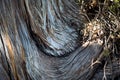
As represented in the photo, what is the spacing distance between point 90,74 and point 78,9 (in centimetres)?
58

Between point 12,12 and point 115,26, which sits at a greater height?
point 12,12

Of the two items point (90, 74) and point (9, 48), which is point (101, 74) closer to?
point (90, 74)

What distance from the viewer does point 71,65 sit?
2.33 m

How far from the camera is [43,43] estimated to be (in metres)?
2.32

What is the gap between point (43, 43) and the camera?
2.32m

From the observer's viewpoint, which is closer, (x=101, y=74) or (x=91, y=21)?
(x=101, y=74)

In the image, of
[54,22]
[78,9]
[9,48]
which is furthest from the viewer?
[78,9]

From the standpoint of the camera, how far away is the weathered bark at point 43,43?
2084mm

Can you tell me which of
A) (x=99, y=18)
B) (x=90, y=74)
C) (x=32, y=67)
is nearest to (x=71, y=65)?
(x=90, y=74)

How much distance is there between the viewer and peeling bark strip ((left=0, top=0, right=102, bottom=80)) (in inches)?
82.0

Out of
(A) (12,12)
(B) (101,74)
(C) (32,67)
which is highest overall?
(A) (12,12)

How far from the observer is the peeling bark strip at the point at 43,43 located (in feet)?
6.84

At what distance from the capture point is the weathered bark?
208 centimetres

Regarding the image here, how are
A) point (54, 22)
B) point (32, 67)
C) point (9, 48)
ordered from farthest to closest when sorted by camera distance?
point (54, 22) < point (32, 67) < point (9, 48)
